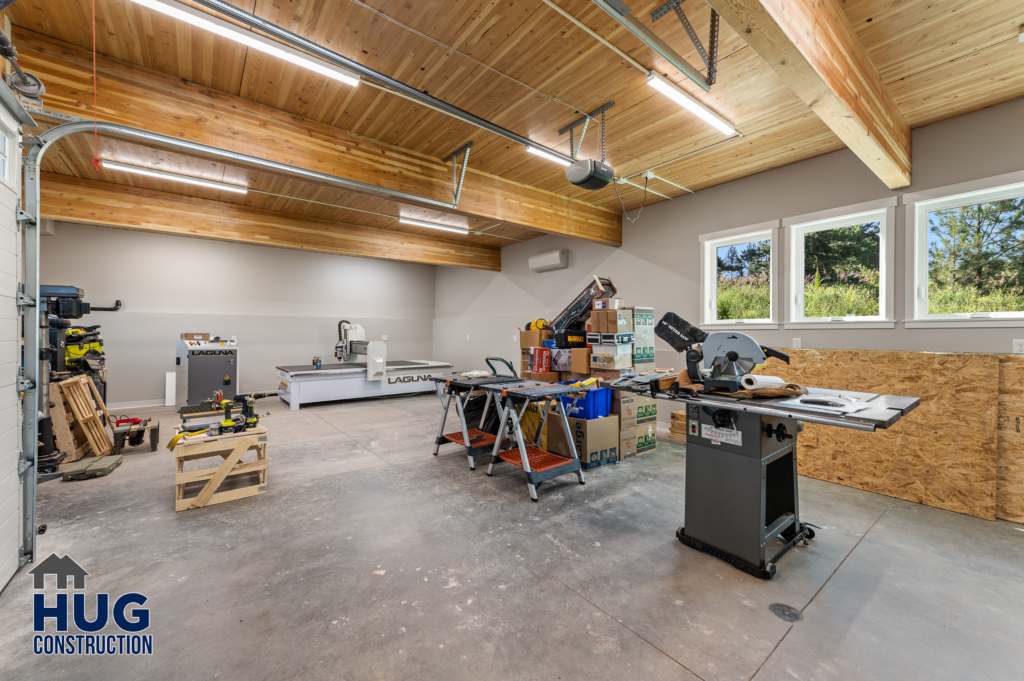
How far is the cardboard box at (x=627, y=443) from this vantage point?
435 cm

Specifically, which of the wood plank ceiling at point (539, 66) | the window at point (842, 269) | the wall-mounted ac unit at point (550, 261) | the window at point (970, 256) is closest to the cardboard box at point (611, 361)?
the window at point (842, 269)

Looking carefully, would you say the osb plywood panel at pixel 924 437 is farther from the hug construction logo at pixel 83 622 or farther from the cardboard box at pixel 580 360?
the hug construction logo at pixel 83 622

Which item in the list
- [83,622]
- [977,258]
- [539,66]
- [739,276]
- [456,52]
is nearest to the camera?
[83,622]

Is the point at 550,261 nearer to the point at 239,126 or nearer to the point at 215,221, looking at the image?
the point at 239,126

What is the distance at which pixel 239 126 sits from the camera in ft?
11.5

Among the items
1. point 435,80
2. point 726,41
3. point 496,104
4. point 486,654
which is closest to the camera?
point 486,654

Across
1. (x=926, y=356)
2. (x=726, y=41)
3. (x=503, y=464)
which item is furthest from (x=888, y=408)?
(x=503, y=464)

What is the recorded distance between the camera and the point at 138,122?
10.3 feet

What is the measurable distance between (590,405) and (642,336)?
1135 mm

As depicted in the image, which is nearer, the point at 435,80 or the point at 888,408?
the point at 888,408

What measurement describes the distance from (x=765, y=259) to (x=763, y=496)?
12.5 ft

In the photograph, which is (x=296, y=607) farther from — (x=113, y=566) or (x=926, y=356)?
(x=926, y=356)

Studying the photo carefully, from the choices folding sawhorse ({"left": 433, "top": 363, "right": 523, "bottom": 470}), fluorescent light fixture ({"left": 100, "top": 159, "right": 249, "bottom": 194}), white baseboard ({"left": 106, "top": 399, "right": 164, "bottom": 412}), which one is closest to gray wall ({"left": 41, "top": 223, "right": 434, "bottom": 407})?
white baseboard ({"left": 106, "top": 399, "right": 164, "bottom": 412})

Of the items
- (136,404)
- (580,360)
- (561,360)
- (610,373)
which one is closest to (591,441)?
(610,373)
